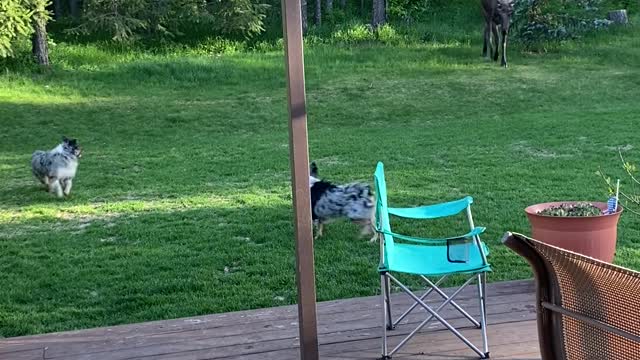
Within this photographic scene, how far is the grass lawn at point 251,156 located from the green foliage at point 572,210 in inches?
31.1

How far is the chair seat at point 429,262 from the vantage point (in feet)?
10.2

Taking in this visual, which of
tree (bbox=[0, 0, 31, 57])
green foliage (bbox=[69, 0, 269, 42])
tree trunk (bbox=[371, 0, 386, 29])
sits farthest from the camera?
tree trunk (bbox=[371, 0, 386, 29])

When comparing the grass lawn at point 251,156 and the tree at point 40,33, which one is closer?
the grass lawn at point 251,156

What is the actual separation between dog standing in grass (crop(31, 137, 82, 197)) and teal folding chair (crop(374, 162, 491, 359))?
4.35 m

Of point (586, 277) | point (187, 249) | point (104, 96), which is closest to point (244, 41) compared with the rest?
point (104, 96)

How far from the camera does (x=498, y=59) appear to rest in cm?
1473

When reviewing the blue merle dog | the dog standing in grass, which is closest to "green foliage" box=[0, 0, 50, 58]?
the dog standing in grass

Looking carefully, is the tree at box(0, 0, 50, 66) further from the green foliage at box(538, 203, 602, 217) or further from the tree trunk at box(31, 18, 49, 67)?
the green foliage at box(538, 203, 602, 217)

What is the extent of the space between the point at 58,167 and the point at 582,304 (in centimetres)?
597

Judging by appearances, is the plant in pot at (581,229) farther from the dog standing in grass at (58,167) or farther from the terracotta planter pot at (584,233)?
the dog standing in grass at (58,167)

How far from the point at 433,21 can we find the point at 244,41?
551 centimetres

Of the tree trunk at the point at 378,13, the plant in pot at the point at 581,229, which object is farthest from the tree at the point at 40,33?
the plant in pot at the point at 581,229

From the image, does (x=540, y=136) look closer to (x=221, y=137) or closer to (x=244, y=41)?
(x=221, y=137)

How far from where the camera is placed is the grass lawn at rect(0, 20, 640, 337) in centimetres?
466
